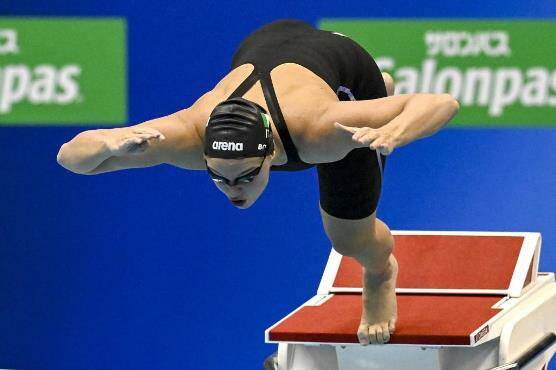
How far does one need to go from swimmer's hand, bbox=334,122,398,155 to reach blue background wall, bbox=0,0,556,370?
2.58m

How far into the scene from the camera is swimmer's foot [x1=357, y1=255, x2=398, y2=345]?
4.45 metres

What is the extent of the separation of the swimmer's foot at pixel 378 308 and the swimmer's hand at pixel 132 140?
1346 mm

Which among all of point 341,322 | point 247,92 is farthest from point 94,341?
point 247,92

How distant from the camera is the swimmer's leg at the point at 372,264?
4.31 meters

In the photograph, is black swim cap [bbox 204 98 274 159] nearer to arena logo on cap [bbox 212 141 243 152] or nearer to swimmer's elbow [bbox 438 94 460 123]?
arena logo on cap [bbox 212 141 243 152]

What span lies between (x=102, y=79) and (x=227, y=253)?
1.02 metres

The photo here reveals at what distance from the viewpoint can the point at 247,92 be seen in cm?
367

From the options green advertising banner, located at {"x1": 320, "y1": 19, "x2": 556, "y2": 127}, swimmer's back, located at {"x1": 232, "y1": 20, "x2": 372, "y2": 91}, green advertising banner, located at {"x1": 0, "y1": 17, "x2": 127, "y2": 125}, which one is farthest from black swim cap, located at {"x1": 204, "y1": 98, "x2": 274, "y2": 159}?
green advertising banner, located at {"x1": 0, "y1": 17, "x2": 127, "y2": 125}

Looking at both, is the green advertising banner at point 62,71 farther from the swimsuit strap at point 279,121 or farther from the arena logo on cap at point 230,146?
the arena logo on cap at point 230,146

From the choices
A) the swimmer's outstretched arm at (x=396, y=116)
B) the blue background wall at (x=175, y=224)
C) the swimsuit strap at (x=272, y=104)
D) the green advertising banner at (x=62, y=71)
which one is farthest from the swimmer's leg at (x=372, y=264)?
the green advertising banner at (x=62, y=71)

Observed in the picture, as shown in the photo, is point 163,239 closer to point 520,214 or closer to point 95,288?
point 95,288

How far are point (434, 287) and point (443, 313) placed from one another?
16.5 inches

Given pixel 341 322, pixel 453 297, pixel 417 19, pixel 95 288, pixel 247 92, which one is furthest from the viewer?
pixel 95 288

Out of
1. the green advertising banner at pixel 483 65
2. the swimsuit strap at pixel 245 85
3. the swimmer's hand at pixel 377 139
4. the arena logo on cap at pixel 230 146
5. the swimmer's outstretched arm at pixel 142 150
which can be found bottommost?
the swimmer's hand at pixel 377 139
